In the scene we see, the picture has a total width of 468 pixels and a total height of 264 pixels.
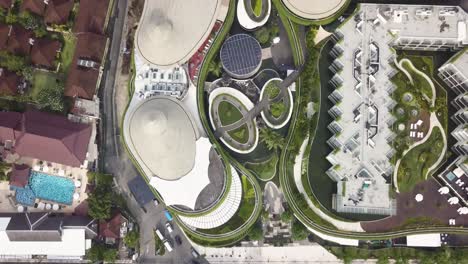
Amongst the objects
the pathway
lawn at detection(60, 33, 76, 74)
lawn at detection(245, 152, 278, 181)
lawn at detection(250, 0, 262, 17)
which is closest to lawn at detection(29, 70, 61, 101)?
lawn at detection(60, 33, 76, 74)

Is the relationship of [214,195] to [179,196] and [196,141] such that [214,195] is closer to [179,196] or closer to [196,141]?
[179,196]

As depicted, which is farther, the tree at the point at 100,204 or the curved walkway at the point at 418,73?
the curved walkway at the point at 418,73

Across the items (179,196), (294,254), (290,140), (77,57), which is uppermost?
(77,57)

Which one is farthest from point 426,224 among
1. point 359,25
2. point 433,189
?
point 359,25

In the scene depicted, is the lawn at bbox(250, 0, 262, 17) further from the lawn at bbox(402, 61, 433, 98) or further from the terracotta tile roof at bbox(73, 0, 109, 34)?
the lawn at bbox(402, 61, 433, 98)

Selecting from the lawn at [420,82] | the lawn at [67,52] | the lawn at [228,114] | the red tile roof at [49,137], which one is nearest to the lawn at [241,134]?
the lawn at [228,114]

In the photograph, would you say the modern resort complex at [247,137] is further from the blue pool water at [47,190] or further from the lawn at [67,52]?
the lawn at [67,52]
